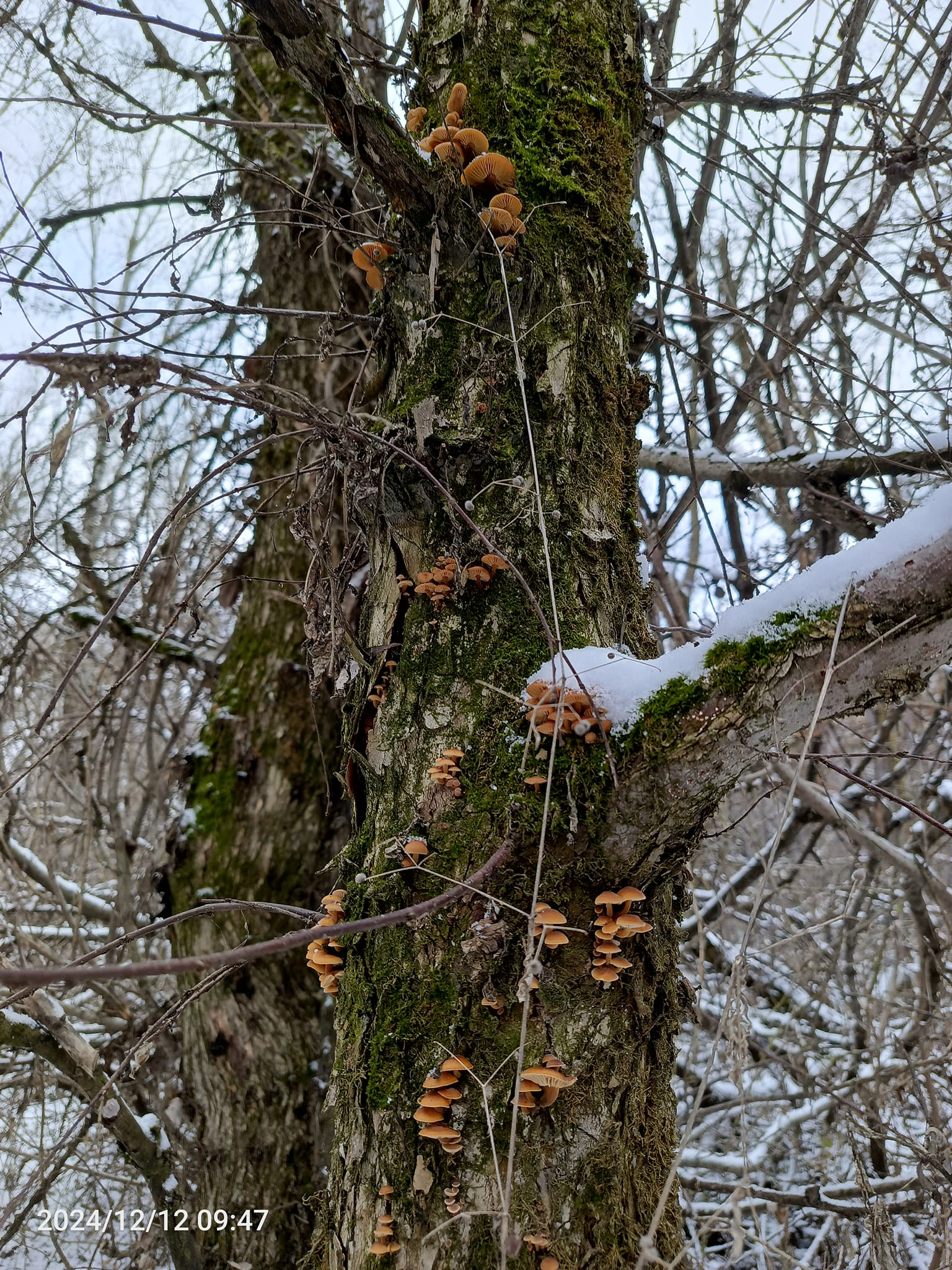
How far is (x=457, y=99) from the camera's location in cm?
189

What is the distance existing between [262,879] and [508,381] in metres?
2.60

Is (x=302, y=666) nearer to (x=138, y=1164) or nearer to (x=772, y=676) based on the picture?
(x=138, y=1164)

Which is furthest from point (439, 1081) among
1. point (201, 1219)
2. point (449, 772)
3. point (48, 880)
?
point (48, 880)

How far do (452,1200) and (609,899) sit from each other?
57cm

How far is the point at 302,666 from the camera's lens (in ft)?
12.5

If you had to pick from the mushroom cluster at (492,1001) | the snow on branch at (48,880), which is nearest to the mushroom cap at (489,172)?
the mushroom cluster at (492,1001)

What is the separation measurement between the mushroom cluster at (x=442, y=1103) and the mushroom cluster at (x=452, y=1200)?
0.16 ft

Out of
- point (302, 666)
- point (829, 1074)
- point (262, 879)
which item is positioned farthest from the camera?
point (829, 1074)

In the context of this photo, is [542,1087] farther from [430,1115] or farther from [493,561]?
[493,561]

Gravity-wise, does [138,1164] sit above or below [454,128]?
below

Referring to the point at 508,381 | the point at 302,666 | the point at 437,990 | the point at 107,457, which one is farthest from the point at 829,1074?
the point at 107,457

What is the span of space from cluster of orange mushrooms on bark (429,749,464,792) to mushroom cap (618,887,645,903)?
1.16 feet

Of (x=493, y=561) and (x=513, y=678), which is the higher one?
(x=493, y=561)

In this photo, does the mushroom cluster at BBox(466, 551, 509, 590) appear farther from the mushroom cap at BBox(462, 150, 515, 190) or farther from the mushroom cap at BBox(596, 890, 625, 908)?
the mushroom cap at BBox(462, 150, 515, 190)
